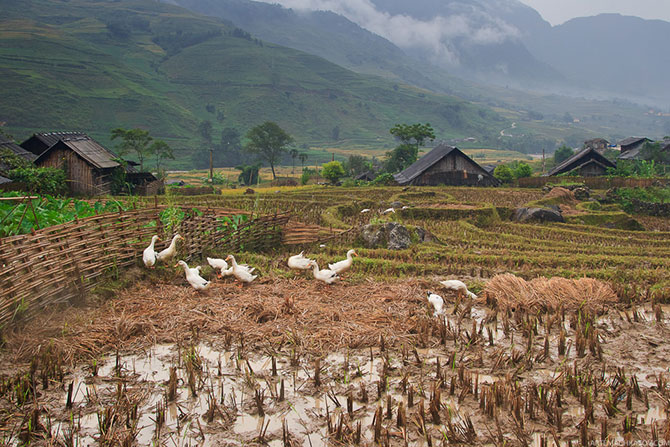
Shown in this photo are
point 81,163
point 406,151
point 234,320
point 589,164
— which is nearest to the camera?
point 234,320

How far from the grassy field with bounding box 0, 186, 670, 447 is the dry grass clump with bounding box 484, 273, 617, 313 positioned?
0.11ft

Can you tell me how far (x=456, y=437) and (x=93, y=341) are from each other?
467cm

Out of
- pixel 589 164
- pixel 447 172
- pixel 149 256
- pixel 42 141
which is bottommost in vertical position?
pixel 149 256

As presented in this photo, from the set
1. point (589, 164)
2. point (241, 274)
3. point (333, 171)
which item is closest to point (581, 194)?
point (589, 164)

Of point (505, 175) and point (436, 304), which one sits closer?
point (436, 304)

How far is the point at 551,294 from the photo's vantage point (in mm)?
7770

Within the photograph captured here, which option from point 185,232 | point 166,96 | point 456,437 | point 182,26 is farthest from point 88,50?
point 456,437

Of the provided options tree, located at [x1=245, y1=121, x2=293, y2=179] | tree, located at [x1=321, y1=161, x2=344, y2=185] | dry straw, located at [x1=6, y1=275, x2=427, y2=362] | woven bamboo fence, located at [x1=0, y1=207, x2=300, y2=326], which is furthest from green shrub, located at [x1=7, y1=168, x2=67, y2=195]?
tree, located at [x1=245, y1=121, x2=293, y2=179]

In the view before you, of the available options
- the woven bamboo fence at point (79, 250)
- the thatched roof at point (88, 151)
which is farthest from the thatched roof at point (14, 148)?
the woven bamboo fence at point (79, 250)

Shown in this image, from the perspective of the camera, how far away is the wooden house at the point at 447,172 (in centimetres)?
3688

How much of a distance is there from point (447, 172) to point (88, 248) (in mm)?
32718

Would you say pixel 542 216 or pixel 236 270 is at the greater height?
pixel 236 270

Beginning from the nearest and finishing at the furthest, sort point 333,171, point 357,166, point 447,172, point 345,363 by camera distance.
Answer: point 345,363 < point 447,172 < point 333,171 < point 357,166

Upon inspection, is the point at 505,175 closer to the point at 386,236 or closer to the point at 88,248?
the point at 386,236
